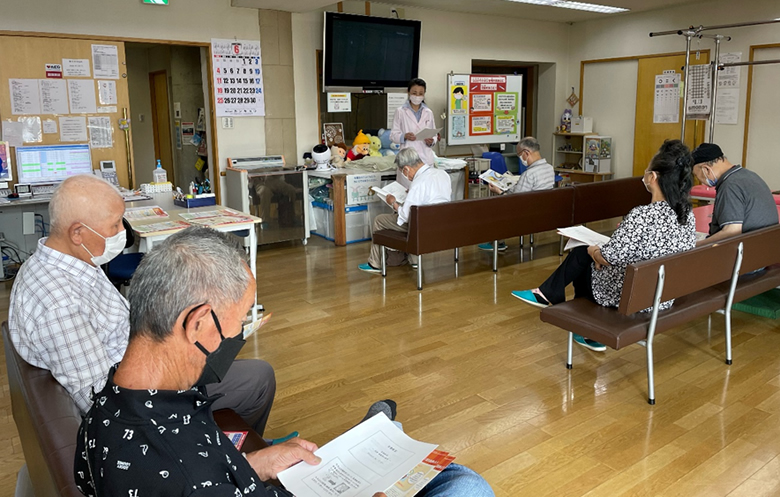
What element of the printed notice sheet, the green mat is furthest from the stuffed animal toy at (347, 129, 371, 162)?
the printed notice sheet

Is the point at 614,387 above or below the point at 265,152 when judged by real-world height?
below

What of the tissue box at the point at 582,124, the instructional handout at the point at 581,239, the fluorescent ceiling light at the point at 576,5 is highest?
the fluorescent ceiling light at the point at 576,5

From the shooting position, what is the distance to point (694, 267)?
3150 mm

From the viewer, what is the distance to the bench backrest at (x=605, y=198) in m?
5.98

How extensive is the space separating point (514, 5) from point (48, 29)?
546 cm

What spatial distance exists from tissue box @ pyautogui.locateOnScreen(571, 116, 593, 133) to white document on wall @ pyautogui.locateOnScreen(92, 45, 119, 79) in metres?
6.67

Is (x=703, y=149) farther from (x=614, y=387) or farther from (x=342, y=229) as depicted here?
(x=342, y=229)

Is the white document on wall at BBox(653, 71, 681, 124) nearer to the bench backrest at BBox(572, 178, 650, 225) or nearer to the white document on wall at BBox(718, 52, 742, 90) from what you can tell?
the white document on wall at BBox(718, 52, 742, 90)

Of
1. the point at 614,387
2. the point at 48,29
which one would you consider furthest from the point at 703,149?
the point at 48,29

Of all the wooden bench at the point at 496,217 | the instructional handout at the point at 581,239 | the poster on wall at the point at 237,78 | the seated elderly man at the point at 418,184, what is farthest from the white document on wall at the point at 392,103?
the instructional handout at the point at 581,239

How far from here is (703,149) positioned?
154 inches

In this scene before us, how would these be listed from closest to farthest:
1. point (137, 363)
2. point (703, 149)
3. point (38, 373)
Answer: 1. point (137, 363)
2. point (38, 373)
3. point (703, 149)

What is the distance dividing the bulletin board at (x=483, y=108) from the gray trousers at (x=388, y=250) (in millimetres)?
A: 3334

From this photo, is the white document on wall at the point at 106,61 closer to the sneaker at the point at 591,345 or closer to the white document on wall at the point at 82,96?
the white document on wall at the point at 82,96
